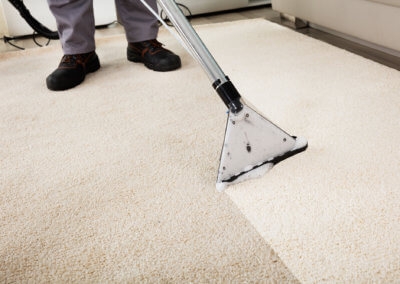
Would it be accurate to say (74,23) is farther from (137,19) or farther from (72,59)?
(137,19)

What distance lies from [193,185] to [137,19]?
82 centimetres

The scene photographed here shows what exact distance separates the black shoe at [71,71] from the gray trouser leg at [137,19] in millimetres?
163

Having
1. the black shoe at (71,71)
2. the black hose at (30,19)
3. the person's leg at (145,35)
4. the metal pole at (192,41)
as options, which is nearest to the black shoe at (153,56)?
the person's leg at (145,35)

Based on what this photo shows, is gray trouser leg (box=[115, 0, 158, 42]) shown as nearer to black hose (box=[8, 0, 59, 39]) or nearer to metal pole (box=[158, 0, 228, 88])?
black hose (box=[8, 0, 59, 39])

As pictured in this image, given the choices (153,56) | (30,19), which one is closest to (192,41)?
(153,56)

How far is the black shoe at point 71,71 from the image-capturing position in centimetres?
113

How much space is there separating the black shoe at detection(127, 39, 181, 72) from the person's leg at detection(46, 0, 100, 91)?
0.50 feet

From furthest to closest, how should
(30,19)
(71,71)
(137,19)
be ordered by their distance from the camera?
(30,19), (137,19), (71,71)

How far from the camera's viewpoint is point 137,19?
4.21ft

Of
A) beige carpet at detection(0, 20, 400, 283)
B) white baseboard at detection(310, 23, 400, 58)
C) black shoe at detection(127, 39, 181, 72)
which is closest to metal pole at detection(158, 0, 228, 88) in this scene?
beige carpet at detection(0, 20, 400, 283)

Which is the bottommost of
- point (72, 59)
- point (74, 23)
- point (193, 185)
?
point (193, 185)

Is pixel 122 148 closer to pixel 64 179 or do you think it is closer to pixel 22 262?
pixel 64 179

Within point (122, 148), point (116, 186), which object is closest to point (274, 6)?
point (122, 148)

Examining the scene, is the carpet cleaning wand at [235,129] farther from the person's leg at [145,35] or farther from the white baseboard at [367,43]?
the white baseboard at [367,43]
